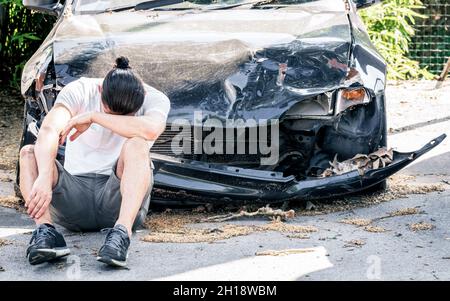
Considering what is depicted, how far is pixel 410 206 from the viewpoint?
654 cm

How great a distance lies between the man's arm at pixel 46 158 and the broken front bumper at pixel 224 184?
0.80 metres

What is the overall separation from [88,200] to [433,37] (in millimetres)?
7976

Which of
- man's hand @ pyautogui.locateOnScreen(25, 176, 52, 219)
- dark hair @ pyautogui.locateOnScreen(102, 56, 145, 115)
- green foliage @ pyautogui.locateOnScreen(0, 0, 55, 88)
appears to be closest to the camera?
man's hand @ pyautogui.locateOnScreen(25, 176, 52, 219)

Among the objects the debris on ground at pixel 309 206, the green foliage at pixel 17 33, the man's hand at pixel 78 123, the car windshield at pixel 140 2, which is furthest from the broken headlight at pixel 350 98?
the green foliage at pixel 17 33

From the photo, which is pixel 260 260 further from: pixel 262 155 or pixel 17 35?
pixel 17 35

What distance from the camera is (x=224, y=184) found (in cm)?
616

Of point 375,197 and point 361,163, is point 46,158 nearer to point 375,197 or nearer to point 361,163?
point 361,163

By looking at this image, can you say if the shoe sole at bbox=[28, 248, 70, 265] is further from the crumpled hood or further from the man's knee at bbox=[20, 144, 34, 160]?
the crumpled hood

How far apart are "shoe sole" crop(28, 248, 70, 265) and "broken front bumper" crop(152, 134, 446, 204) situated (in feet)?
3.51

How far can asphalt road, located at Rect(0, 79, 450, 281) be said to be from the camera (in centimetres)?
507

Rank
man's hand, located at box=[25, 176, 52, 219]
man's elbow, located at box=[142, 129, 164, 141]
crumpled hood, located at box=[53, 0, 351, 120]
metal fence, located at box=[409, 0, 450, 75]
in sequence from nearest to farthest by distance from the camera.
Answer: man's hand, located at box=[25, 176, 52, 219], man's elbow, located at box=[142, 129, 164, 141], crumpled hood, located at box=[53, 0, 351, 120], metal fence, located at box=[409, 0, 450, 75]

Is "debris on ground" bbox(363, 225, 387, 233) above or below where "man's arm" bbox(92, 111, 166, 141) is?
below

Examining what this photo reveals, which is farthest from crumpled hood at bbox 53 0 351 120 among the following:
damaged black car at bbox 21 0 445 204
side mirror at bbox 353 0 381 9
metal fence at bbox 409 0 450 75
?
metal fence at bbox 409 0 450 75

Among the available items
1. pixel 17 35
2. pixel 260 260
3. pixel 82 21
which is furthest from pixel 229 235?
pixel 17 35
